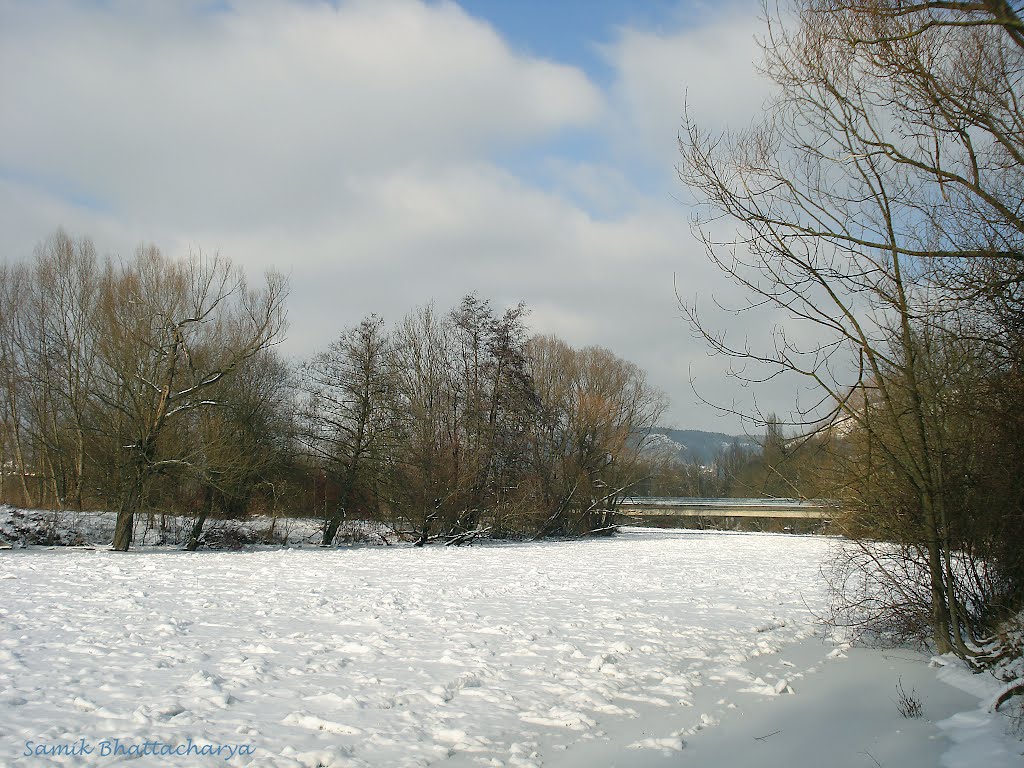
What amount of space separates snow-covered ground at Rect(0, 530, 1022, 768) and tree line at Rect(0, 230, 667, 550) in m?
9.78

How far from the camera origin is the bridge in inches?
2019

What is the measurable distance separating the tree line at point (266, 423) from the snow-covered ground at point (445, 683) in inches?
385

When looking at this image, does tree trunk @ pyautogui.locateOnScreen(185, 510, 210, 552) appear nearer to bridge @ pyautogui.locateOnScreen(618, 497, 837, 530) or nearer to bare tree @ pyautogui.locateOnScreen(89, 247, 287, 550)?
bare tree @ pyautogui.locateOnScreen(89, 247, 287, 550)

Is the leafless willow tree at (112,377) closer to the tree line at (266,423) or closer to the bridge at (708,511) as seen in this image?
the tree line at (266,423)

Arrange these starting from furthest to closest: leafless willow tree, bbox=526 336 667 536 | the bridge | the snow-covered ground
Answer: the bridge
leafless willow tree, bbox=526 336 667 536
the snow-covered ground

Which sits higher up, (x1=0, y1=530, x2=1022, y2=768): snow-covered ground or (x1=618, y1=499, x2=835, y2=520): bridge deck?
(x1=0, y1=530, x2=1022, y2=768): snow-covered ground

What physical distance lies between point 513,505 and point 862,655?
23828mm

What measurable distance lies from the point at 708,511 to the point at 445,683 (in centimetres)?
5580

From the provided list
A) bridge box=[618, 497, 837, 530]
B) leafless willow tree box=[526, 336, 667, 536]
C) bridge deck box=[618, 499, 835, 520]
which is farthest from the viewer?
bridge box=[618, 497, 837, 530]

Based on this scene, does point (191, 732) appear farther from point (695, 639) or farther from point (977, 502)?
point (977, 502)

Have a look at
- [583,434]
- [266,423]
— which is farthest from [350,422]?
[583,434]

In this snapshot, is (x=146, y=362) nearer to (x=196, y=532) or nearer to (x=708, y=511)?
(x=196, y=532)

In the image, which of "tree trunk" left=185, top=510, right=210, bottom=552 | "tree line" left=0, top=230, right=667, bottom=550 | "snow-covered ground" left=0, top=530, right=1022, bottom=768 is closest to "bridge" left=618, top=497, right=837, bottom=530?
"tree line" left=0, top=230, right=667, bottom=550

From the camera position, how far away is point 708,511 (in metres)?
59.2
